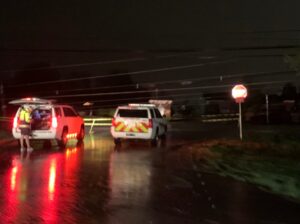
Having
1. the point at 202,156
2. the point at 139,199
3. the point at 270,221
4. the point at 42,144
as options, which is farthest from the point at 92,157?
the point at 270,221

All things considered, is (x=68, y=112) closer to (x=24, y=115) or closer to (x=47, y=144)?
(x=47, y=144)

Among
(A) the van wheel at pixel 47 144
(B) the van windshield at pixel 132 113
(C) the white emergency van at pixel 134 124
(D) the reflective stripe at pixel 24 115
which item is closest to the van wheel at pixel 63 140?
(A) the van wheel at pixel 47 144

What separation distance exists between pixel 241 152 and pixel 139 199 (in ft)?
33.7

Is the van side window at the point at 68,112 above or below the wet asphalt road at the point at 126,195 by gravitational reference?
above

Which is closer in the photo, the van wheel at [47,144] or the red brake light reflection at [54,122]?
the red brake light reflection at [54,122]

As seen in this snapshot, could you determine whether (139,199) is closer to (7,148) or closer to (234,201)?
(234,201)

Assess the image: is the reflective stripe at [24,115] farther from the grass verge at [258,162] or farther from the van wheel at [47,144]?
the grass verge at [258,162]

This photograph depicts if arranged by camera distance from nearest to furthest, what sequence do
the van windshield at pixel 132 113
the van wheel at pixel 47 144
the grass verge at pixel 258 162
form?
the grass verge at pixel 258 162, the van wheel at pixel 47 144, the van windshield at pixel 132 113

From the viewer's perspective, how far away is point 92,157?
58.5 ft

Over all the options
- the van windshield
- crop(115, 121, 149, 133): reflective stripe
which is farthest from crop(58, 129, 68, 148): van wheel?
the van windshield

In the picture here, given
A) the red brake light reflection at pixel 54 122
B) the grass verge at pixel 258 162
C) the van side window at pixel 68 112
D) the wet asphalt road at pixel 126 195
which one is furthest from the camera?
the van side window at pixel 68 112

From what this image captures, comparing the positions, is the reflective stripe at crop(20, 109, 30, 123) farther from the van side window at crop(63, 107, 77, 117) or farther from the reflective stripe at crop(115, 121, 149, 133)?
the reflective stripe at crop(115, 121, 149, 133)

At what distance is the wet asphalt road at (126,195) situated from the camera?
28.4 feet

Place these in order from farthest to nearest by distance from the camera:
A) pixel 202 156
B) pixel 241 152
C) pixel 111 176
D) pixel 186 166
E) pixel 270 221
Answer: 1. pixel 241 152
2. pixel 202 156
3. pixel 186 166
4. pixel 111 176
5. pixel 270 221
